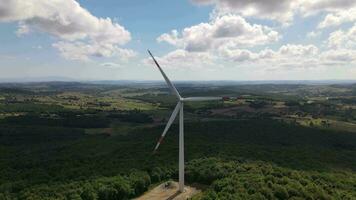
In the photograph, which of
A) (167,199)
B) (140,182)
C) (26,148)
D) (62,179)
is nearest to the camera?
(167,199)

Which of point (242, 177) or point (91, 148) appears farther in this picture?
point (91, 148)

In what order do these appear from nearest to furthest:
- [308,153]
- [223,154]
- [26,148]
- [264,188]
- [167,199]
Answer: [264,188] → [167,199] → [223,154] → [308,153] → [26,148]

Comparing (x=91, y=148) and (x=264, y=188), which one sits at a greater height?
(x=264, y=188)

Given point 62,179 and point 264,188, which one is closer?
point 264,188

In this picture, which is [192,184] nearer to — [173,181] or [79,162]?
[173,181]

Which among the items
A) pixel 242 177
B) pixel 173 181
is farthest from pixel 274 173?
pixel 173 181

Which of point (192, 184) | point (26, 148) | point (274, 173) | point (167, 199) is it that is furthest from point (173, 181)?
point (26, 148)

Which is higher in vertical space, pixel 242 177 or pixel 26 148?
pixel 242 177

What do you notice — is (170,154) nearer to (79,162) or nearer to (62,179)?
(79,162)

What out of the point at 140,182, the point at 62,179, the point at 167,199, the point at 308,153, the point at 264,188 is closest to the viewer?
the point at 264,188
